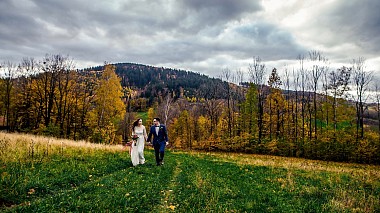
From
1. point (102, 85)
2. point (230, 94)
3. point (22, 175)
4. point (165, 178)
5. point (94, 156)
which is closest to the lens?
point (22, 175)

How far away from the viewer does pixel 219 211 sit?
6164 mm

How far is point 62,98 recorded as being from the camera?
145ft

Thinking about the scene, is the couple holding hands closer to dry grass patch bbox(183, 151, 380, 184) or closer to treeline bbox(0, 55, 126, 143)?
dry grass patch bbox(183, 151, 380, 184)

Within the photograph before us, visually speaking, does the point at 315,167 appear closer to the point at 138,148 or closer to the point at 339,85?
the point at 138,148

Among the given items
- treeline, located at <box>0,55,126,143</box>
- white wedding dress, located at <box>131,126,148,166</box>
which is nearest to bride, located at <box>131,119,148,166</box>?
white wedding dress, located at <box>131,126,148,166</box>

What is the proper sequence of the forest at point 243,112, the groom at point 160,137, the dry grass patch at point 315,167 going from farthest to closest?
the forest at point 243,112 → the groom at point 160,137 → the dry grass patch at point 315,167

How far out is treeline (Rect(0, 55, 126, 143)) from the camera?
40875mm

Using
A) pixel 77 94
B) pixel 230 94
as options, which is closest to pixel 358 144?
pixel 230 94

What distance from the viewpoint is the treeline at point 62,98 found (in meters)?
40.9

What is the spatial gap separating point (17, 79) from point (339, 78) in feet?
199

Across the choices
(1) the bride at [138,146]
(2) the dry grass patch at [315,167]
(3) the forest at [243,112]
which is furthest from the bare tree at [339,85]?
(1) the bride at [138,146]

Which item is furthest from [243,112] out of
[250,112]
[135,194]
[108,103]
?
[135,194]

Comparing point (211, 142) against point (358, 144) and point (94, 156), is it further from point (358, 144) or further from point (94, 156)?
point (94, 156)

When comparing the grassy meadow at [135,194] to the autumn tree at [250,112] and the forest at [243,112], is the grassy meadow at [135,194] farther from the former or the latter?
the autumn tree at [250,112]
